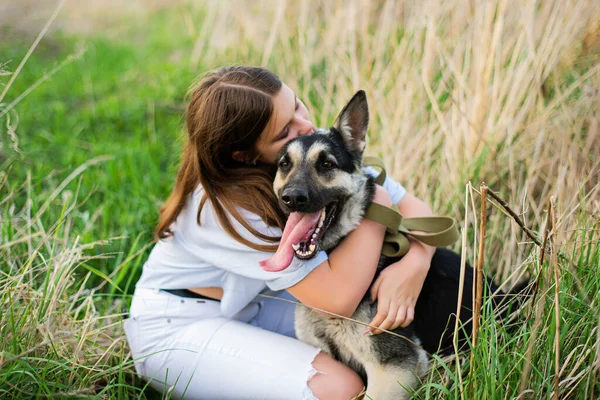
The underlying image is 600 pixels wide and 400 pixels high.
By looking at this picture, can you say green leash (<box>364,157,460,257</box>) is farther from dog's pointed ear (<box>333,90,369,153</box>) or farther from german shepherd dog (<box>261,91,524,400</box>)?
dog's pointed ear (<box>333,90,369,153</box>)

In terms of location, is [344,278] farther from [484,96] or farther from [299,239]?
[484,96]

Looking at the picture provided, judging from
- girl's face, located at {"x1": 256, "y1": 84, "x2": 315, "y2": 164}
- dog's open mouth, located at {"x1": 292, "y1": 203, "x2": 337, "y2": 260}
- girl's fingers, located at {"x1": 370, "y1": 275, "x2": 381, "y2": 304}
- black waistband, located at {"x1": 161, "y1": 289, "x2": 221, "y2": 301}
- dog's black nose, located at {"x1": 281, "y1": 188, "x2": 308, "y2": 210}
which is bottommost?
black waistband, located at {"x1": 161, "y1": 289, "x2": 221, "y2": 301}

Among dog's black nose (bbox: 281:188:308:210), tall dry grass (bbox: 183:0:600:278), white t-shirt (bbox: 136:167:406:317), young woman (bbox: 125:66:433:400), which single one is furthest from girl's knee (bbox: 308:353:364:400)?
tall dry grass (bbox: 183:0:600:278)

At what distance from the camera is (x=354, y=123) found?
2.57 metres

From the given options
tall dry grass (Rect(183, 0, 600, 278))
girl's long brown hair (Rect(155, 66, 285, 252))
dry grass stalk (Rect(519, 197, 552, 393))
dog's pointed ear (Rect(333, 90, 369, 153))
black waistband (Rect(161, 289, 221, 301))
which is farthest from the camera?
tall dry grass (Rect(183, 0, 600, 278))

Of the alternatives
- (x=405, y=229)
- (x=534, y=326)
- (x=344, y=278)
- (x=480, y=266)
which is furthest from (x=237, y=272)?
(x=534, y=326)

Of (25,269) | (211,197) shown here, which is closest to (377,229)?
(211,197)

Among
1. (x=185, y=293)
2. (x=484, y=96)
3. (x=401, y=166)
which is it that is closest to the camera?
(x=185, y=293)

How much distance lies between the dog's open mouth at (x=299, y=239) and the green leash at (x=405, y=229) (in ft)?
0.92

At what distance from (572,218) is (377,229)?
110 cm

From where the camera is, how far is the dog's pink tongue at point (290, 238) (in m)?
2.10

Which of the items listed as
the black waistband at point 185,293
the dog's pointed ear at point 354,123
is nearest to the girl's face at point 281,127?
the dog's pointed ear at point 354,123

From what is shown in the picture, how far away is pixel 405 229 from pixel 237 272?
0.87 m

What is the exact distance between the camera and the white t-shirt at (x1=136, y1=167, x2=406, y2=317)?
7.68 feet
